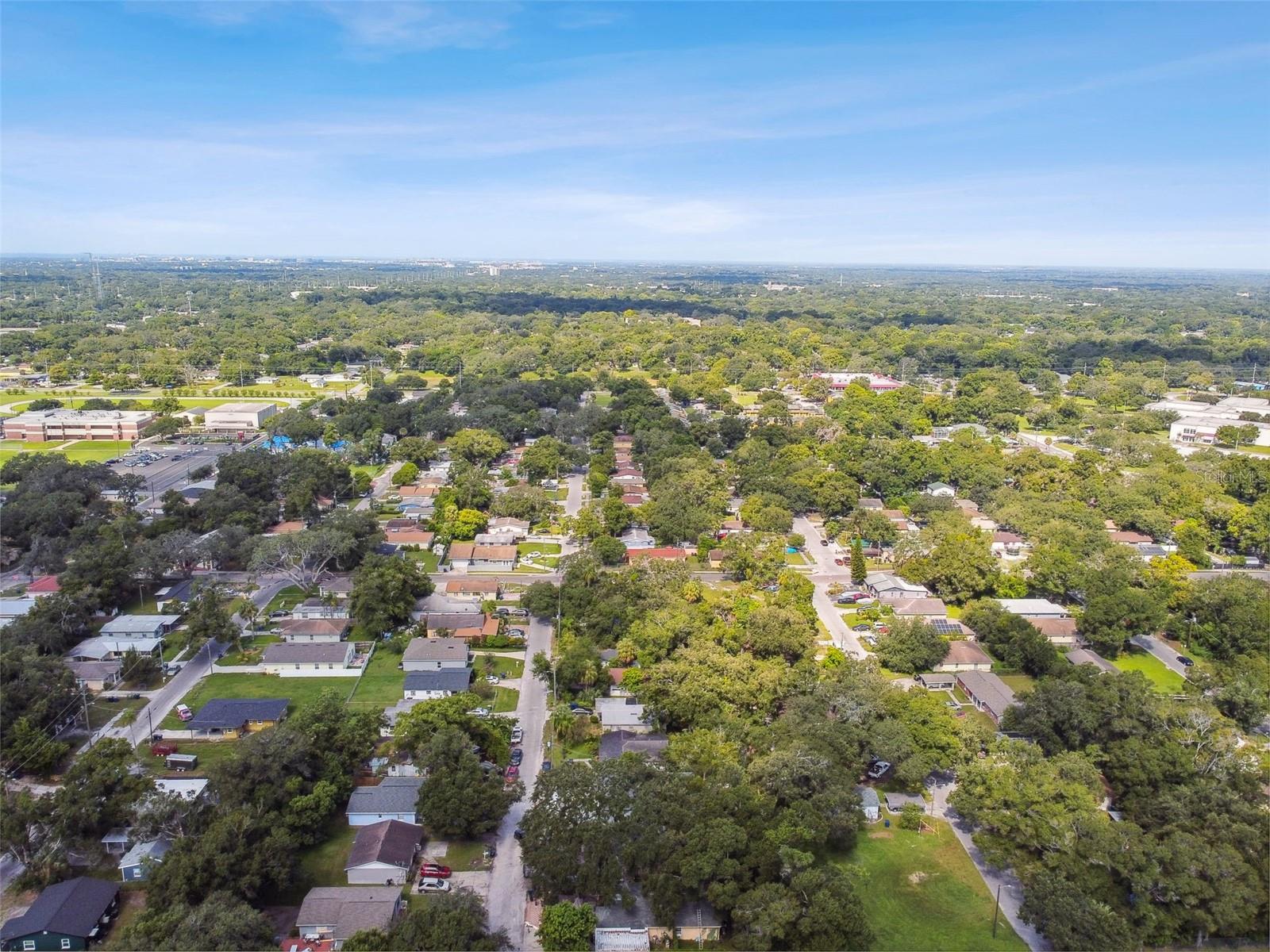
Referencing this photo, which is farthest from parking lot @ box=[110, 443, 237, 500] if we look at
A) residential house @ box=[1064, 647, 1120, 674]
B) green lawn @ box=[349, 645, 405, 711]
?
residential house @ box=[1064, 647, 1120, 674]

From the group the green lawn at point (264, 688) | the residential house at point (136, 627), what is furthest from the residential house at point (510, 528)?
the residential house at point (136, 627)

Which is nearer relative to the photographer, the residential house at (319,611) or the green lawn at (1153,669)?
the green lawn at (1153,669)

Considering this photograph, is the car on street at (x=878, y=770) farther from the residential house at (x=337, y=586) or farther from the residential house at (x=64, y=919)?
the residential house at (x=337, y=586)

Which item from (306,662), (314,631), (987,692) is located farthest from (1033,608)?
(314,631)

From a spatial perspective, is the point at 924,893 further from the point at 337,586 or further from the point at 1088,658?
the point at 337,586

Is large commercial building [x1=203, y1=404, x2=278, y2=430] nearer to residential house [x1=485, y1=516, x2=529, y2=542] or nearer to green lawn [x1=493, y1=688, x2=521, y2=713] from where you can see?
residential house [x1=485, y1=516, x2=529, y2=542]
